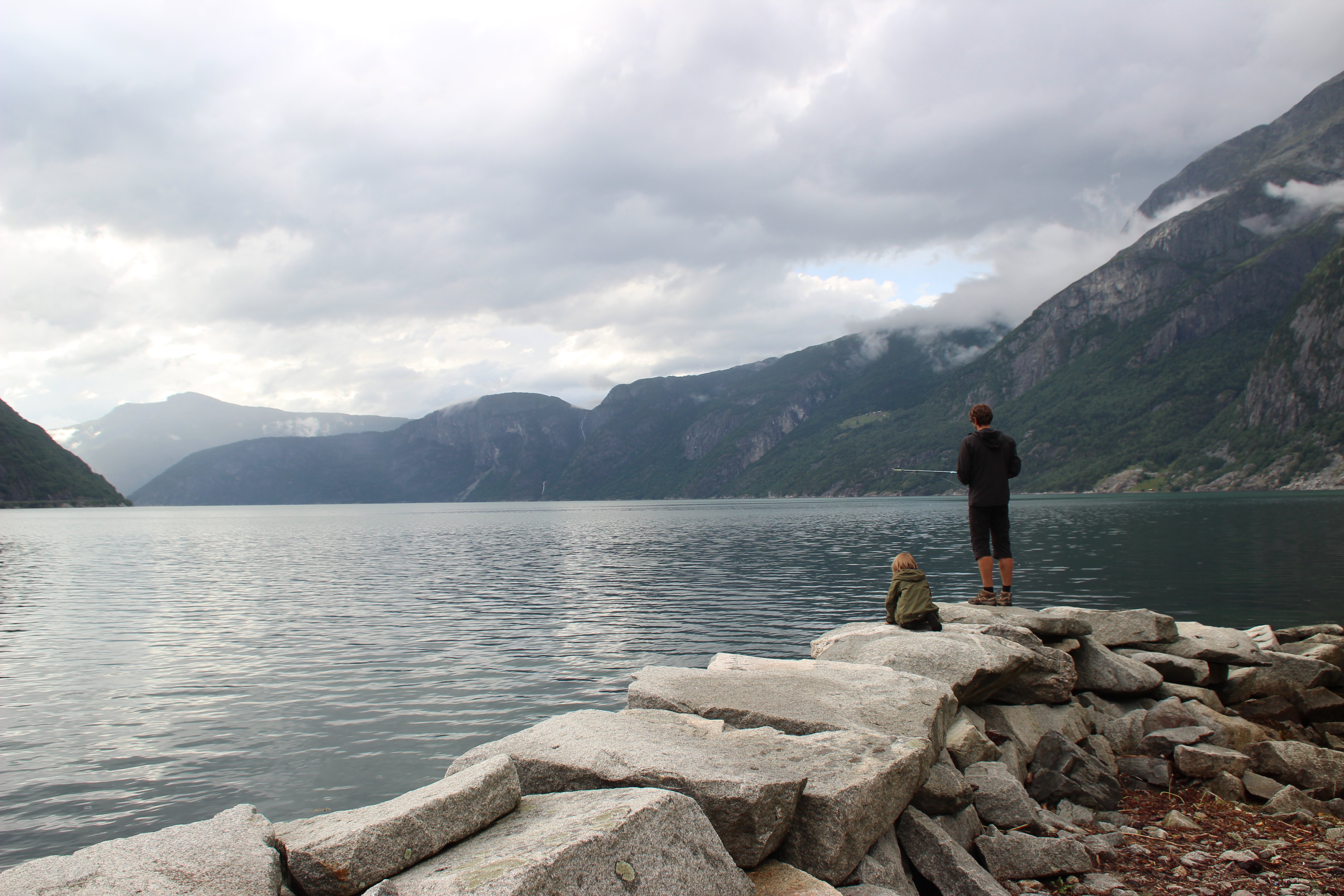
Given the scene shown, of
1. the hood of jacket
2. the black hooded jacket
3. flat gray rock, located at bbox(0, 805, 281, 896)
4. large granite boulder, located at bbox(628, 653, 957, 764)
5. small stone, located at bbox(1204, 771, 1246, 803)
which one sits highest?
the hood of jacket

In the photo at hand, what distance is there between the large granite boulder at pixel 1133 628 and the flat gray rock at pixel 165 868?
15174 millimetres

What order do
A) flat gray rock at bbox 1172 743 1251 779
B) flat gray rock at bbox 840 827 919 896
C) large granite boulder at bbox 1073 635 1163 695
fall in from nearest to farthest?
1. flat gray rock at bbox 840 827 919 896
2. flat gray rock at bbox 1172 743 1251 779
3. large granite boulder at bbox 1073 635 1163 695

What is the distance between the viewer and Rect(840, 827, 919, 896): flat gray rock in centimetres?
720

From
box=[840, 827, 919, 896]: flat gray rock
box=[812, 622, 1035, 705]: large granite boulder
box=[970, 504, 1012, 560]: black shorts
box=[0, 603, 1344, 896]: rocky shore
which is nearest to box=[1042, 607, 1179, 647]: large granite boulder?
box=[0, 603, 1344, 896]: rocky shore

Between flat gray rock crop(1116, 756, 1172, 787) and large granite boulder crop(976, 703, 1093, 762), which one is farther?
large granite boulder crop(976, 703, 1093, 762)

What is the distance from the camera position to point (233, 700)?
57.9ft

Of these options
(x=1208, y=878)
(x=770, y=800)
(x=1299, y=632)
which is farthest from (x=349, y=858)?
(x=1299, y=632)

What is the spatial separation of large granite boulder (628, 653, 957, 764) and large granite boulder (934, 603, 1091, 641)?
11.6 feet

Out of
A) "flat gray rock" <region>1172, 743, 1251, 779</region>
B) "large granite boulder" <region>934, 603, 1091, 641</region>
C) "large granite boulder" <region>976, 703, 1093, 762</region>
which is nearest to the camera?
"flat gray rock" <region>1172, 743, 1251, 779</region>

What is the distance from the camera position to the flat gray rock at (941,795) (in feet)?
29.3

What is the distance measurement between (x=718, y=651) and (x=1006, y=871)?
46.3ft

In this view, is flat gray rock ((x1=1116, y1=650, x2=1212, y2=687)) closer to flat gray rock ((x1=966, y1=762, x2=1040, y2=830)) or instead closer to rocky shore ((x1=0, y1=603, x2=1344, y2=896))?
rocky shore ((x1=0, y1=603, x2=1344, y2=896))

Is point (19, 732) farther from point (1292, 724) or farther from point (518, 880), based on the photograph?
point (1292, 724)

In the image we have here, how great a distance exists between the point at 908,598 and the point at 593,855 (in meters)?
10.1
